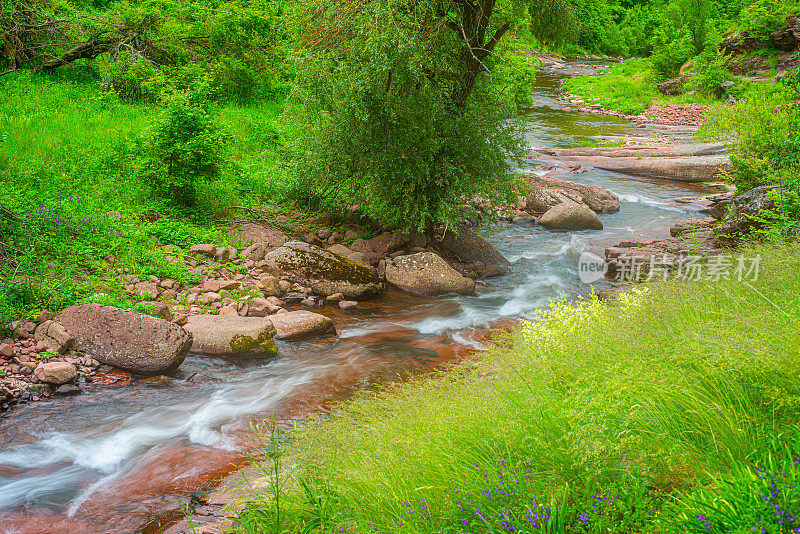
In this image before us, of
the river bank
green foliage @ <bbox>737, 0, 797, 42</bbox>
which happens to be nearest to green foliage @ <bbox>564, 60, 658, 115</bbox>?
the river bank

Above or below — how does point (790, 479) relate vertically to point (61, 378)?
above

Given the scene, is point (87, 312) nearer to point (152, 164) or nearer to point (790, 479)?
point (152, 164)

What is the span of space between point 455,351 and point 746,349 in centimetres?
584

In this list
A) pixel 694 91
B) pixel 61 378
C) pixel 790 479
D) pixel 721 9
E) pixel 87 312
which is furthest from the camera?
pixel 721 9

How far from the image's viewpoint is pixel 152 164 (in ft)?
39.8

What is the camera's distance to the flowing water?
5.43 metres

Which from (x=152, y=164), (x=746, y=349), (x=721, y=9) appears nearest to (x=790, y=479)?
(x=746, y=349)

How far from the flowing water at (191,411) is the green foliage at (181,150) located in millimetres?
4530

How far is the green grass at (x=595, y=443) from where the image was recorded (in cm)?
309

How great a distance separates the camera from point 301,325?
9.38 m

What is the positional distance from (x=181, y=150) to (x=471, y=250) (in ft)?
22.4

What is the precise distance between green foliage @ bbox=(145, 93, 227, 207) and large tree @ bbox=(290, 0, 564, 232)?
199 cm

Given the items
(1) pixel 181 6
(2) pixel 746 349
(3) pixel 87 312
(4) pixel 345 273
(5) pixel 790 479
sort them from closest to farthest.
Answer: (5) pixel 790 479 < (2) pixel 746 349 < (3) pixel 87 312 < (4) pixel 345 273 < (1) pixel 181 6

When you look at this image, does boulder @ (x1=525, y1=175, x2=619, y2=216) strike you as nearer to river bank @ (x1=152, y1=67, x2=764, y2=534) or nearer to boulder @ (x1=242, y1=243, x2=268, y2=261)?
river bank @ (x1=152, y1=67, x2=764, y2=534)
